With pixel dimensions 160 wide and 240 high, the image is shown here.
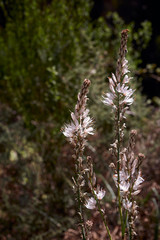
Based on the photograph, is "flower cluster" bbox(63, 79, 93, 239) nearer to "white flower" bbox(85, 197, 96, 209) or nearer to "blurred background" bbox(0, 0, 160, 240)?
"white flower" bbox(85, 197, 96, 209)

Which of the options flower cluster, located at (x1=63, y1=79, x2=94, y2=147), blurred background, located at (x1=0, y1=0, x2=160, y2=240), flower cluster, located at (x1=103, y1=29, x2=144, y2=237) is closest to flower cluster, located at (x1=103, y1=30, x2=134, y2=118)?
flower cluster, located at (x1=103, y1=29, x2=144, y2=237)

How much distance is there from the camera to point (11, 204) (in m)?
2.58

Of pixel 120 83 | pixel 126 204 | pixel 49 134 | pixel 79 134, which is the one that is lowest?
pixel 126 204

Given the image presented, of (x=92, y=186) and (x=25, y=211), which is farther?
(x=25, y=211)

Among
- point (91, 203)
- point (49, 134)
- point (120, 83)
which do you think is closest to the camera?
point (120, 83)

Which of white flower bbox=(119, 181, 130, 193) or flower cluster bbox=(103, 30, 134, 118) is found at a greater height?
flower cluster bbox=(103, 30, 134, 118)

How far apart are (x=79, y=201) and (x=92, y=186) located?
71 millimetres

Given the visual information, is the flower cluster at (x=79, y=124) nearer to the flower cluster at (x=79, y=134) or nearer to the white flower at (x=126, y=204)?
the flower cluster at (x=79, y=134)

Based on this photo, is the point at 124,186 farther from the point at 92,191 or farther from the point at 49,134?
the point at 49,134

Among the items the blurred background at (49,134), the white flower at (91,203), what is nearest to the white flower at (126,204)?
the white flower at (91,203)

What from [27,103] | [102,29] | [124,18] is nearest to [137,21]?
[124,18]

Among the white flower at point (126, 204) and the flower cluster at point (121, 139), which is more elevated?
Result: the flower cluster at point (121, 139)

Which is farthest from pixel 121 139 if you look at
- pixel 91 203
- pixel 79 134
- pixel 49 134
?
pixel 49 134

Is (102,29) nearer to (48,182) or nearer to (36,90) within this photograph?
(36,90)
